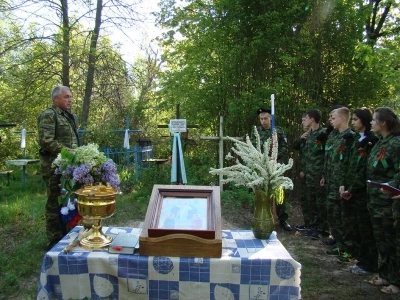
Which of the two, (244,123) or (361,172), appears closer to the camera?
(361,172)

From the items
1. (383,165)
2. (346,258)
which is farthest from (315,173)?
(383,165)

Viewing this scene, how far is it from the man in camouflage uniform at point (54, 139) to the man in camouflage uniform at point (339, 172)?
296 centimetres

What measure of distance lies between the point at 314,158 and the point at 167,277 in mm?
3613

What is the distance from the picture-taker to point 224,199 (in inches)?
248

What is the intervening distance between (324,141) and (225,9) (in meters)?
3.35

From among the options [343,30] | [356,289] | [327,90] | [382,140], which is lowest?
[356,289]

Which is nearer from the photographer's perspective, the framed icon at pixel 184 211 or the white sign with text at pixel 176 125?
the framed icon at pixel 184 211

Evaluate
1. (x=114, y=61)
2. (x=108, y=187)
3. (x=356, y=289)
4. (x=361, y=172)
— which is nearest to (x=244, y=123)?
(x=361, y=172)

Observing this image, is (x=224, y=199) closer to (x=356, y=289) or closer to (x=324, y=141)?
(x=324, y=141)

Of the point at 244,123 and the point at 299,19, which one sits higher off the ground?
the point at 299,19

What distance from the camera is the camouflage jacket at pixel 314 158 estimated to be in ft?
16.4

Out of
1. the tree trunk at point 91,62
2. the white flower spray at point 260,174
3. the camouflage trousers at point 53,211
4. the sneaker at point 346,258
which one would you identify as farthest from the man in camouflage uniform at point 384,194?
the tree trunk at point 91,62

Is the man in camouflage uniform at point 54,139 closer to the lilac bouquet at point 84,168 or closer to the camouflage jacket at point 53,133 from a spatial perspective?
the camouflage jacket at point 53,133

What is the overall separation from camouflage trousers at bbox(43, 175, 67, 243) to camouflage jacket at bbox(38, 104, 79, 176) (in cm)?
11
